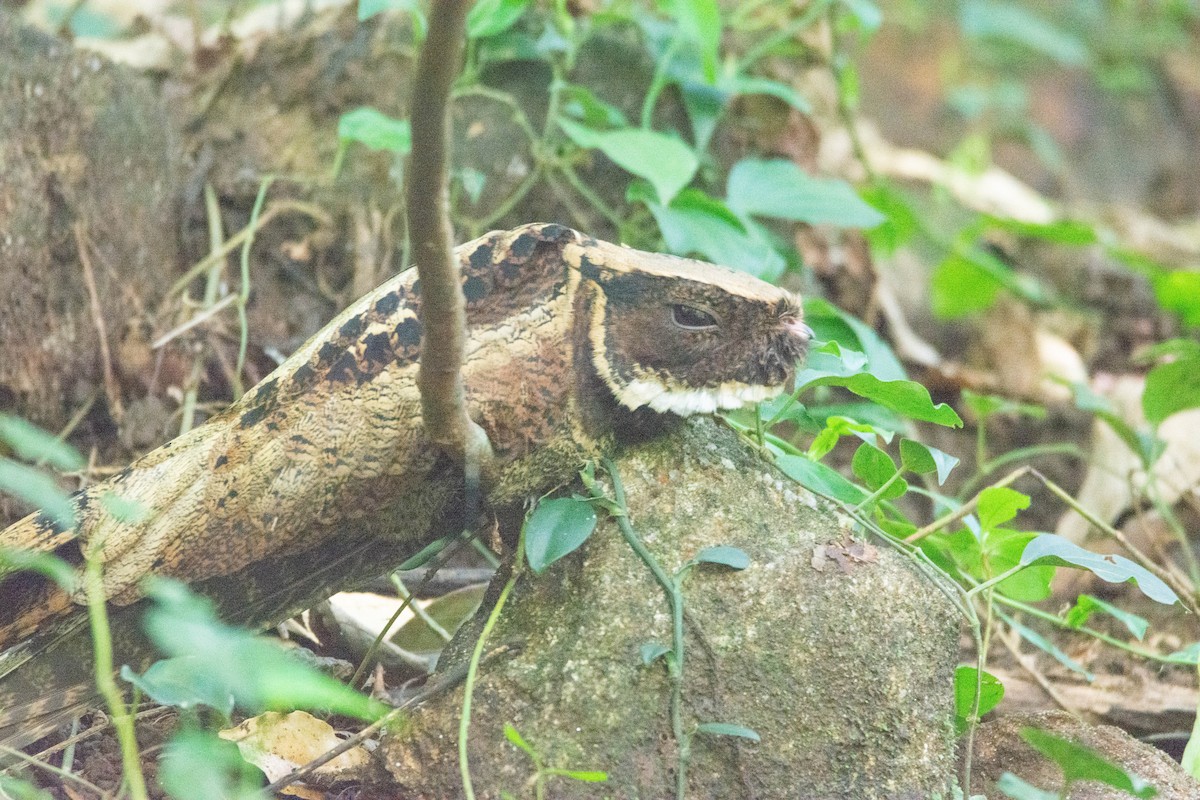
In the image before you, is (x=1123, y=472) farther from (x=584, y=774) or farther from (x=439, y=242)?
(x=439, y=242)

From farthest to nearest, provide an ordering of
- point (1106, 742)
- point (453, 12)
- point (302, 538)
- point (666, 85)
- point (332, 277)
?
point (666, 85), point (332, 277), point (1106, 742), point (302, 538), point (453, 12)

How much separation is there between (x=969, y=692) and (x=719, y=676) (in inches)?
23.2

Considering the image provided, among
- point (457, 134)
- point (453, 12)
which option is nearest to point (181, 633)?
point (453, 12)

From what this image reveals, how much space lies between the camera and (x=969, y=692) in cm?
221

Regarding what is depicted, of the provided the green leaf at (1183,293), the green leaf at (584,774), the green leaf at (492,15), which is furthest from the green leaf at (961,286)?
the green leaf at (584,774)

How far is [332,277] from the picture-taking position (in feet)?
11.7

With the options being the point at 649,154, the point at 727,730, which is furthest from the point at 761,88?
the point at 727,730

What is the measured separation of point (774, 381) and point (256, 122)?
7.73ft

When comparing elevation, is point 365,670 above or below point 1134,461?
above

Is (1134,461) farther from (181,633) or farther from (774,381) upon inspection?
(181,633)

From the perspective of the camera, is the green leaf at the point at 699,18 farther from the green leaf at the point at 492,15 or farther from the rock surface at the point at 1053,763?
the rock surface at the point at 1053,763

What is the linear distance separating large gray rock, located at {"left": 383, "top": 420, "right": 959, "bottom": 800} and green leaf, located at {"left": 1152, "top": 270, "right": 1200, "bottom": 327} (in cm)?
260

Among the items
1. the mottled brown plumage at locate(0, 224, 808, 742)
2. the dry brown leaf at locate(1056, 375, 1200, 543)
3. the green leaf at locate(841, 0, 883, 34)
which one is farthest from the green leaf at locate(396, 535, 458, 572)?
the green leaf at locate(841, 0, 883, 34)

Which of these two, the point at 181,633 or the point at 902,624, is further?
the point at 902,624
